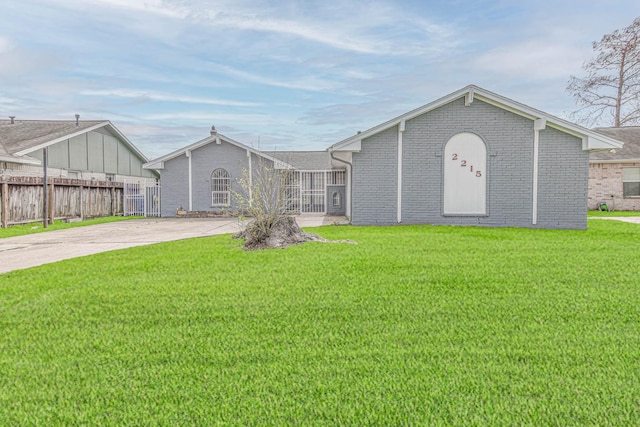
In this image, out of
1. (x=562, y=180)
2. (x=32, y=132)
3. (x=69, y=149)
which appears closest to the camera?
(x=562, y=180)

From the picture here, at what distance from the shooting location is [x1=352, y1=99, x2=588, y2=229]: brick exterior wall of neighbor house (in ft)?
44.5

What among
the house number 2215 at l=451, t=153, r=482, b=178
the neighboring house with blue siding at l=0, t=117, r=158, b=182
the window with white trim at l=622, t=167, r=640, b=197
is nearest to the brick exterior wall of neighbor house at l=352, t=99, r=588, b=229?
the house number 2215 at l=451, t=153, r=482, b=178

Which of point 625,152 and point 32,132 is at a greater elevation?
point 32,132

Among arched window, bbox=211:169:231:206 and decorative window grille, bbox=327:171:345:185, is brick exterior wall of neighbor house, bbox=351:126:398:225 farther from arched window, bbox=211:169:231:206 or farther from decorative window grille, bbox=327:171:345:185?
arched window, bbox=211:169:231:206

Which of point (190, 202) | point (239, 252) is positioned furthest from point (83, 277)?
point (190, 202)

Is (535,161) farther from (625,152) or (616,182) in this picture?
(625,152)

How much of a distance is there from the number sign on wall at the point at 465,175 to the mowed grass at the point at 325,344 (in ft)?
23.6

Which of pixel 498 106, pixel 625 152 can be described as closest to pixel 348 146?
pixel 498 106

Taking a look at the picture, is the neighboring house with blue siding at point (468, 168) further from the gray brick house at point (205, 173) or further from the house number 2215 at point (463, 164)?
the gray brick house at point (205, 173)

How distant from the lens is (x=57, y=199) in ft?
57.0

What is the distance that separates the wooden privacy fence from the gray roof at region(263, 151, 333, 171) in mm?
8452

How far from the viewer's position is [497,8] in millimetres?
13680

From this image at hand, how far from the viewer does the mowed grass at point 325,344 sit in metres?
2.71

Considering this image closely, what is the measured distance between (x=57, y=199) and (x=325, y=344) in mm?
17039
